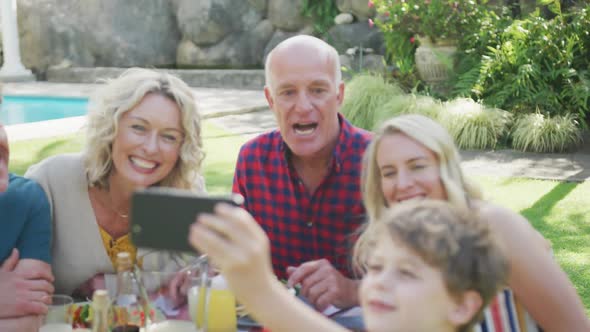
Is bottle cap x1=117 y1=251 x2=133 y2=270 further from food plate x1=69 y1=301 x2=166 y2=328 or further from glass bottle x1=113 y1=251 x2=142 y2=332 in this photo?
food plate x1=69 y1=301 x2=166 y2=328

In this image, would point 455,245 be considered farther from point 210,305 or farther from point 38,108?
point 38,108

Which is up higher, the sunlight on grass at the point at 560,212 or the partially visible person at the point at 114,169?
the partially visible person at the point at 114,169

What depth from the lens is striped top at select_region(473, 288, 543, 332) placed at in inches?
77.3

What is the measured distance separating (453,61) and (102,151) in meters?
6.80

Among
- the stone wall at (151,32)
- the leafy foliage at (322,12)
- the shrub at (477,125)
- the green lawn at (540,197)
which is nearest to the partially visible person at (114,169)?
the green lawn at (540,197)

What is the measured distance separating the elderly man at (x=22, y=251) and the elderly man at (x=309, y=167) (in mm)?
→ 930

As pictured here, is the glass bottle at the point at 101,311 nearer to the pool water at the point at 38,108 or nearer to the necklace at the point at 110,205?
the necklace at the point at 110,205

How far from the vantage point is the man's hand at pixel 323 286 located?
221cm

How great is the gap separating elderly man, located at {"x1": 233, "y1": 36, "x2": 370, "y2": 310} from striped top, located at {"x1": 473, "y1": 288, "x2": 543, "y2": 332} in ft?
2.80

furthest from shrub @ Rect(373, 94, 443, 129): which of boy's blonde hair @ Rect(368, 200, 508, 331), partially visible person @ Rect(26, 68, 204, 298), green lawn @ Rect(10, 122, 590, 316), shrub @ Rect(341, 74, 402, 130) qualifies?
boy's blonde hair @ Rect(368, 200, 508, 331)

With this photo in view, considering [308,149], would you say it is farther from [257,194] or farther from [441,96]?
[441,96]

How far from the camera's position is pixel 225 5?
14266 mm

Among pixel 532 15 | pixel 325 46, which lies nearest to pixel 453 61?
pixel 532 15

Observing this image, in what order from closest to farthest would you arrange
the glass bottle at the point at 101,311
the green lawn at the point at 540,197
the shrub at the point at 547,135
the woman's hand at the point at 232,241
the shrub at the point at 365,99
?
the woman's hand at the point at 232,241, the glass bottle at the point at 101,311, the green lawn at the point at 540,197, the shrub at the point at 547,135, the shrub at the point at 365,99
